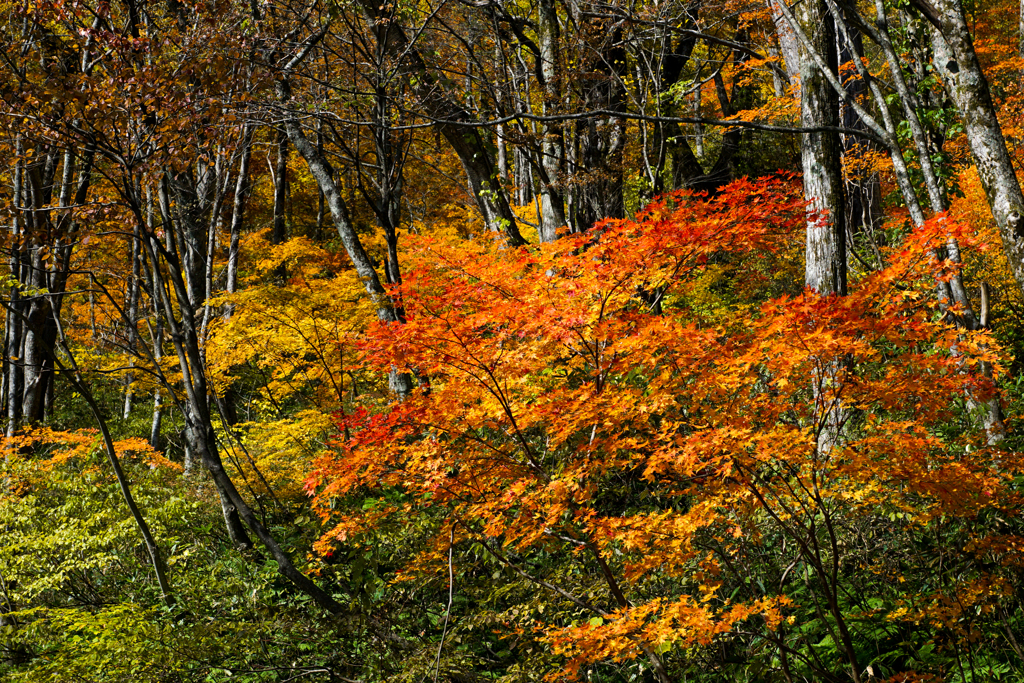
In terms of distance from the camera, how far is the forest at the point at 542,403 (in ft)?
14.4

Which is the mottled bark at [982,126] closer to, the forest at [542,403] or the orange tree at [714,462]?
the forest at [542,403]

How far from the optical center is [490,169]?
827 cm

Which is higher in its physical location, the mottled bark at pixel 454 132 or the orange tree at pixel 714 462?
the mottled bark at pixel 454 132

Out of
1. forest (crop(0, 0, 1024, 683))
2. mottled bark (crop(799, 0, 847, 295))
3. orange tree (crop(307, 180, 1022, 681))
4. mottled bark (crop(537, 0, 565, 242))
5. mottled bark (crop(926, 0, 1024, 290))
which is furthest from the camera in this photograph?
mottled bark (crop(537, 0, 565, 242))

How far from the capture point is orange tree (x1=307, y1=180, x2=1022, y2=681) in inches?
163

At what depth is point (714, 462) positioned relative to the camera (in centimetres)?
462

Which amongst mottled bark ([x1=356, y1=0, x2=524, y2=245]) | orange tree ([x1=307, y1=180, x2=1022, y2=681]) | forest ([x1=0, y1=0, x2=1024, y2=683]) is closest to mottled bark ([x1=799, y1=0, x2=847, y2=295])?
forest ([x1=0, y1=0, x2=1024, y2=683])

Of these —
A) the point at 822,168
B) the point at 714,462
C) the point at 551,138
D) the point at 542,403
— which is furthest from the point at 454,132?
the point at 714,462

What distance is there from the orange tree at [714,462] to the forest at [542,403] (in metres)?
0.04

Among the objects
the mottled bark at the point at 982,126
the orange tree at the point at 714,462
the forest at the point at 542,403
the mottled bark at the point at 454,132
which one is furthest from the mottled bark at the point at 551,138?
the mottled bark at the point at 982,126

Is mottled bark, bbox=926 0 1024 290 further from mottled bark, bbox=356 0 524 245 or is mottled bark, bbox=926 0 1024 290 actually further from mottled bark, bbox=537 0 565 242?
mottled bark, bbox=356 0 524 245

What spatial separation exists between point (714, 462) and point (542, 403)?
49.1 inches

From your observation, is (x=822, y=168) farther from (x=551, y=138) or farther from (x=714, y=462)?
(x=714, y=462)

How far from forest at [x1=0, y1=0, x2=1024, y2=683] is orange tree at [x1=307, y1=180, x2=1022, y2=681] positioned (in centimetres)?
4
